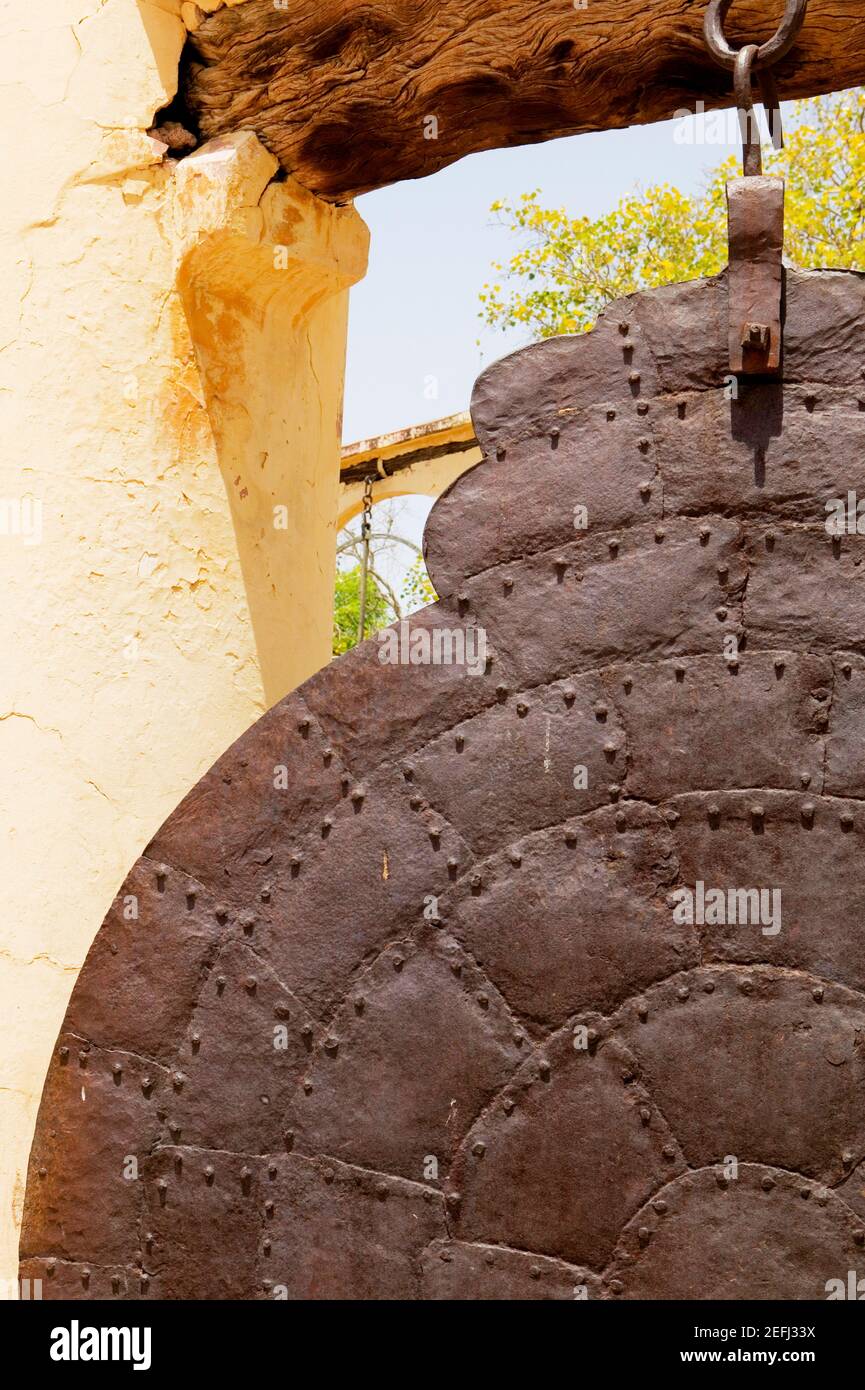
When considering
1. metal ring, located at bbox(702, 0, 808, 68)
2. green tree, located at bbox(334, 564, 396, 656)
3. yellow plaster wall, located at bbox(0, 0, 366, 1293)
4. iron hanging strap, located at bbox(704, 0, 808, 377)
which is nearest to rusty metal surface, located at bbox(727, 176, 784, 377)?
iron hanging strap, located at bbox(704, 0, 808, 377)

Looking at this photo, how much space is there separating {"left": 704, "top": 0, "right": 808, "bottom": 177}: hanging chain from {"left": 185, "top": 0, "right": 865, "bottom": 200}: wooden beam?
617 mm

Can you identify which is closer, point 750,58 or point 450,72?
point 750,58

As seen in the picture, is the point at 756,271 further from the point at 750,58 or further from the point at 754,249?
the point at 750,58

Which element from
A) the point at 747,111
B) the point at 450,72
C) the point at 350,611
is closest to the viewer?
the point at 747,111

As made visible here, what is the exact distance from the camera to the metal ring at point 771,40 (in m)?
2.13

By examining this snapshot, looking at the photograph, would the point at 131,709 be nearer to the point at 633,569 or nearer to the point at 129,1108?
the point at 129,1108

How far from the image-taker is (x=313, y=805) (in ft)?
7.45

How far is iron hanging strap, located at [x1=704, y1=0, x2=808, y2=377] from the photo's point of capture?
2131mm

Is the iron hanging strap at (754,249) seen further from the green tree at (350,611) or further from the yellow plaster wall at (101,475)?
the green tree at (350,611)

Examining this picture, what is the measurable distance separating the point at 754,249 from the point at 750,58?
10.8 inches

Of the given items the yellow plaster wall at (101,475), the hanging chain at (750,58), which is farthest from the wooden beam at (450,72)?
the hanging chain at (750,58)

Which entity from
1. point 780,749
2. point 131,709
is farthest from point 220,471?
point 780,749

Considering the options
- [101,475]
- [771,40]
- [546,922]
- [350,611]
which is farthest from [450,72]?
[350,611]

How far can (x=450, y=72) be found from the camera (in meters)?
2.96
